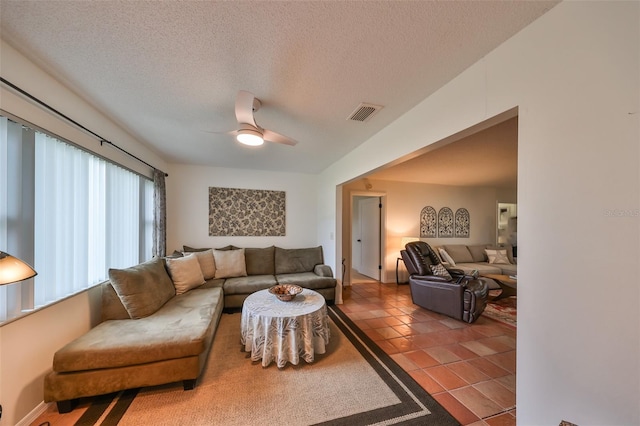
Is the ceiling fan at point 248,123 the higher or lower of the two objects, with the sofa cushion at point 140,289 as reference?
higher

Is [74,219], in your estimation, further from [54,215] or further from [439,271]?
[439,271]

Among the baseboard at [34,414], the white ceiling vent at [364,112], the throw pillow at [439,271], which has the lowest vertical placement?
the baseboard at [34,414]

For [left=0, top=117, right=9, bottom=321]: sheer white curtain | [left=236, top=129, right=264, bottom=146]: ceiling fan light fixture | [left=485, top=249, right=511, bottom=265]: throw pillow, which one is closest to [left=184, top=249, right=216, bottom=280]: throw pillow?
[left=0, top=117, right=9, bottom=321]: sheer white curtain

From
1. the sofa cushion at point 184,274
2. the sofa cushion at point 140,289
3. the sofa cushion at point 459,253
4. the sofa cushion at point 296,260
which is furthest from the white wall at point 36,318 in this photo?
the sofa cushion at point 459,253

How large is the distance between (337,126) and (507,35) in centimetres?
145

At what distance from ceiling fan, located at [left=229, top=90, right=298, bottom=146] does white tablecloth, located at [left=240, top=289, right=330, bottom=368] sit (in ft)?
5.27

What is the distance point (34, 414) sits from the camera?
4.97ft

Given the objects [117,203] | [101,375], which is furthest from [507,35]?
[117,203]

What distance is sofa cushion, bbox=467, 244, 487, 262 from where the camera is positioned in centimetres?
537

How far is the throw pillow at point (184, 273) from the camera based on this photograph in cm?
291

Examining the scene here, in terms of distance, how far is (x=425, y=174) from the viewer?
466 cm

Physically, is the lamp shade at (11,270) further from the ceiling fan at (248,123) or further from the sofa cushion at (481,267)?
the sofa cushion at (481,267)

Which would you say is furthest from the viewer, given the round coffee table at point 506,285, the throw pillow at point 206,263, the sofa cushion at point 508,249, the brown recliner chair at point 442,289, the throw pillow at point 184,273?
the sofa cushion at point 508,249

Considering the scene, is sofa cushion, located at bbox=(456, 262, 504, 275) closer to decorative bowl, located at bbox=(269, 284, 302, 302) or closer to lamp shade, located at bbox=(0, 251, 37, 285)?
decorative bowl, located at bbox=(269, 284, 302, 302)
